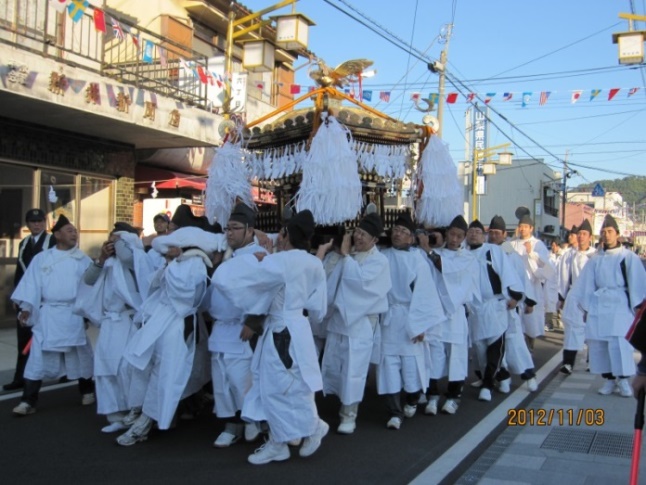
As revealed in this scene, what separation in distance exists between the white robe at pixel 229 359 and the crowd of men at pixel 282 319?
1 centimetres

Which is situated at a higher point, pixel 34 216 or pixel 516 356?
pixel 34 216

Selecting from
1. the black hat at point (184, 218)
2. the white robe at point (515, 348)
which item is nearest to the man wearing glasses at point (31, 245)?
the black hat at point (184, 218)

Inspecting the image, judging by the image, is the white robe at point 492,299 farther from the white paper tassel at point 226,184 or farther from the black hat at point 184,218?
the black hat at point 184,218

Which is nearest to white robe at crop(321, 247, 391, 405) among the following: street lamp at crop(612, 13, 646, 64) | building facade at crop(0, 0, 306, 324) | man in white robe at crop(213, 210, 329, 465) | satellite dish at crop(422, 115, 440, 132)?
man in white robe at crop(213, 210, 329, 465)

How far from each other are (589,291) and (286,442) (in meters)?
4.35

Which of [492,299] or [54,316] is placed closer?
[54,316]

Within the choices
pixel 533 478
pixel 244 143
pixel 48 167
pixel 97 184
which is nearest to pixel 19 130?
pixel 48 167

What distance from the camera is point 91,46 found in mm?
11484

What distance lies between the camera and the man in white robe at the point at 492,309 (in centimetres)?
662

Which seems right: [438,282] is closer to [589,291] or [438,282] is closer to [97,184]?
[589,291]

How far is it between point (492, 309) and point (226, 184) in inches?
124

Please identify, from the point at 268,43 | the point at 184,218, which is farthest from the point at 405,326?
the point at 268,43

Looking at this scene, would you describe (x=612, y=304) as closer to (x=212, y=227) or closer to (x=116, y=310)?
(x=212, y=227)

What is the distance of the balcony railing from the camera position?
9.25m
